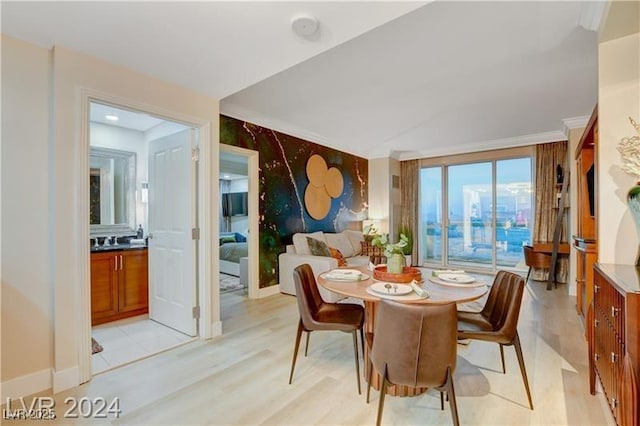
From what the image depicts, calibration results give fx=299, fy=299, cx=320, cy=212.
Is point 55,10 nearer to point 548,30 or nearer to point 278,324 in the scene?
point 278,324

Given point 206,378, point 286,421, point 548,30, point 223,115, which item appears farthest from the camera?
point 223,115

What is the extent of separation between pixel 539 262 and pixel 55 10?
6471 mm

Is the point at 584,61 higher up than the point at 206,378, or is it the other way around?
the point at 584,61

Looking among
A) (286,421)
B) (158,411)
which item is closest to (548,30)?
(286,421)

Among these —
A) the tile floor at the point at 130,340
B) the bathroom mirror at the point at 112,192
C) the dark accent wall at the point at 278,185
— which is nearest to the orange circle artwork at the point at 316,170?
the dark accent wall at the point at 278,185

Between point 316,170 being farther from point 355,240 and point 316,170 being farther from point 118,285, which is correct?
point 118,285

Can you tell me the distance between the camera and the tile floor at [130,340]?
249cm

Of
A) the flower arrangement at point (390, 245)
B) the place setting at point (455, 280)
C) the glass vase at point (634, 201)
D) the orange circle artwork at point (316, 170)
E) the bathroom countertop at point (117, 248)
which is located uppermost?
the orange circle artwork at point (316, 170)

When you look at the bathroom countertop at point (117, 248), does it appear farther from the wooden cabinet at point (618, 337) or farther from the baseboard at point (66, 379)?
the wooden cabinet at point (618, 337)

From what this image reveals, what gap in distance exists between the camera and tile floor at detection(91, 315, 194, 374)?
249cm

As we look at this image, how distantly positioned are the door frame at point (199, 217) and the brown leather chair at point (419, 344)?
1.98 metres

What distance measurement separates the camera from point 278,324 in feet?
10.8

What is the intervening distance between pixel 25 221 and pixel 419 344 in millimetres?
2586

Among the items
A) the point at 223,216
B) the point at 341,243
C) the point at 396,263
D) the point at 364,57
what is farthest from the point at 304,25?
the point at 223,216
